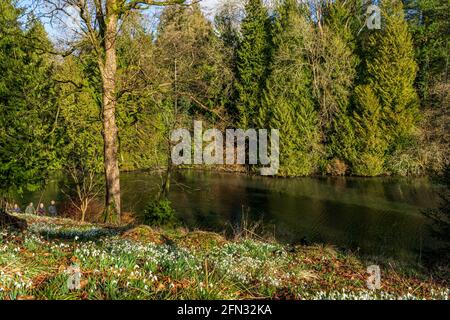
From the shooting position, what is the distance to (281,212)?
2317 centimetres

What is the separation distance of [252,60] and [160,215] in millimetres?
32018

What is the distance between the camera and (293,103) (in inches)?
1540

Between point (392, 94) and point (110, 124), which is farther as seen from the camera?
point (392, 94)

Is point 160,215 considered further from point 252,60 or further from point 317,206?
point 252,60

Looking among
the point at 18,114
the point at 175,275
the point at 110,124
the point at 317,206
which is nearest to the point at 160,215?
the point at 110,124

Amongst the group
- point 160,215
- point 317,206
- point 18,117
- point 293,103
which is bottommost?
point 317,206

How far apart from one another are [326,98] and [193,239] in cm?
3349

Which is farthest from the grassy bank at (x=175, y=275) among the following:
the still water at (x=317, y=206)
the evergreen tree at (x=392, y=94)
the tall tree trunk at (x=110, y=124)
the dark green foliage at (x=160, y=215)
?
the evergreen tree at (x=392, y=94)

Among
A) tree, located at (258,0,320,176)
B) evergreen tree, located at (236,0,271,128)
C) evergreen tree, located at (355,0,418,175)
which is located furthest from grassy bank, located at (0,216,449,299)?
evergreen tree, located at (236,0,271,128)

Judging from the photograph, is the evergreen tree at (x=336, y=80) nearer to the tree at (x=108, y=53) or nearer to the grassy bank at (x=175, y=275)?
the tree at (x=108, y=53)

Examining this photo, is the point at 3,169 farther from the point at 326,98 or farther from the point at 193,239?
the point at 326,98

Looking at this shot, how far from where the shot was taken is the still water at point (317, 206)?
1777 cm

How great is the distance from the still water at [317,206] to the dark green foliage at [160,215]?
2770 mm

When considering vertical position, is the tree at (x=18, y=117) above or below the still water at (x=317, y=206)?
above
